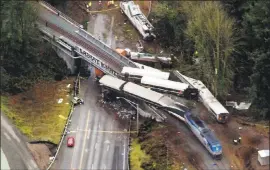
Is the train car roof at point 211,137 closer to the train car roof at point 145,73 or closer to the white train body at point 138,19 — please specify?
the train car roof at point 145,73

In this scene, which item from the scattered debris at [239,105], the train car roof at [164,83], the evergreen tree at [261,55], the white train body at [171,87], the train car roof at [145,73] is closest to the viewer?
the evergreen tree at [261,55]

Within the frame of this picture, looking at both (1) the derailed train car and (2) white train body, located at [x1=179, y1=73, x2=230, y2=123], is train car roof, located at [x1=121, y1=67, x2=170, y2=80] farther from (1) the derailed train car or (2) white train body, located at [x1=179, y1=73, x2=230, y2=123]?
(2) white train body, located at [x1=179, y1=73, x2=230, y2=123]

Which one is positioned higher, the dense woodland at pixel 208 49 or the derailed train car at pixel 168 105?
the dense woodland at pixel 208 49

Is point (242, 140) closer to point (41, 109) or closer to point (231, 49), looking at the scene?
point (231, 49)

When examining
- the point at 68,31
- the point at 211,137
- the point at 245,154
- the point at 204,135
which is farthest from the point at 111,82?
the point at 245,154

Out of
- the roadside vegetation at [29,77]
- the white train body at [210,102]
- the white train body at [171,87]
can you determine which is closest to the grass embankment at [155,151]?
the white train body at [171,87]
